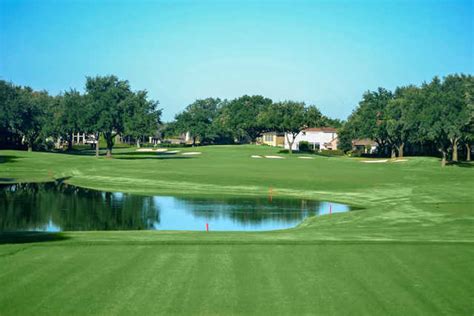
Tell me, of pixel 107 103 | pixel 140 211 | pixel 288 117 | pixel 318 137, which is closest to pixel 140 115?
pixel 107 103

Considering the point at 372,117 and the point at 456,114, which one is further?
the point at 372,117

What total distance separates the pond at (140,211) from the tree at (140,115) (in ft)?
137

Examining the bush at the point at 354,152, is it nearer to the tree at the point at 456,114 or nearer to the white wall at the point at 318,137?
the white wall at the point at 318,137

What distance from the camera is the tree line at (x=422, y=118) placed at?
84625mm

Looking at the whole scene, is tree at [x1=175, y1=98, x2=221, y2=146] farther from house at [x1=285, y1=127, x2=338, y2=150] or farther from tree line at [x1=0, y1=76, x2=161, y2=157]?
tree line at [x1=0, y1=76, x2=161, y2=157]

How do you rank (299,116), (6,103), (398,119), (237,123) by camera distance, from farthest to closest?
1. (237,123)
2. (299,116)
3. (398,119)
4. (6,103)

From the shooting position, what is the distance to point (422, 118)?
86.2 m

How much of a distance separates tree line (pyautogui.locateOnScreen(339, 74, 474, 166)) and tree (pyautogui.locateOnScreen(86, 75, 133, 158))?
44.1 m

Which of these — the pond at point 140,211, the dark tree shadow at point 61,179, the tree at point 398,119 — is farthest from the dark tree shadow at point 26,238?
the tree at point 398,119

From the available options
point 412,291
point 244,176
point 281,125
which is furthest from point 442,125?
point 412,291

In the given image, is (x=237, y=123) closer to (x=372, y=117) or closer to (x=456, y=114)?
(x=372, y=117)

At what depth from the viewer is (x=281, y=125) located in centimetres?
13275

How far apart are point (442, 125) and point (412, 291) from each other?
240ft

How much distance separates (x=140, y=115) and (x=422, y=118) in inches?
1667
